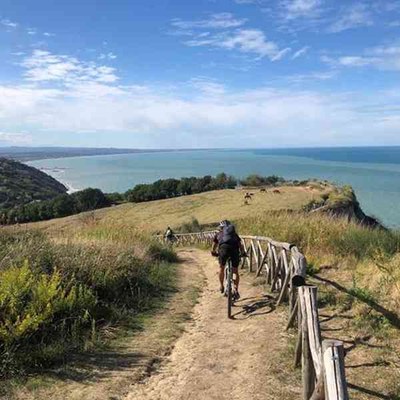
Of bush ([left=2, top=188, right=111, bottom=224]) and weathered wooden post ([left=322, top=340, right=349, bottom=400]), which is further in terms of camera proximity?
bush ([left=2, top=188, right=111, bottom=224])

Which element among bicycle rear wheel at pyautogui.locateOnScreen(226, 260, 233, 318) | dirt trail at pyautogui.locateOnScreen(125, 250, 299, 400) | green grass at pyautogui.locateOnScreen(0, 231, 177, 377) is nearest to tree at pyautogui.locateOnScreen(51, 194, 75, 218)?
green grass at pyautogui.locateOnScreen(0, 231, 177, 377)

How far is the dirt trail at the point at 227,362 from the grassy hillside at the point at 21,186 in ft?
283

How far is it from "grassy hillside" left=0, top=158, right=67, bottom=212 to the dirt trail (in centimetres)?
8617

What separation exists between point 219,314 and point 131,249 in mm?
3673

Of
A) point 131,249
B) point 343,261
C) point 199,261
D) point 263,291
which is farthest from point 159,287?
point 199,261

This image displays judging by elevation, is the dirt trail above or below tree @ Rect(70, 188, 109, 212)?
above

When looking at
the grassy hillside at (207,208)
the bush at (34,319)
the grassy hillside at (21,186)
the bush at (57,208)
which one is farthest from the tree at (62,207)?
the bush at (34,319)

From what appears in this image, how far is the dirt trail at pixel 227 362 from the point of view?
5.89 m

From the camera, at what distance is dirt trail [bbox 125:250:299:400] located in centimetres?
589

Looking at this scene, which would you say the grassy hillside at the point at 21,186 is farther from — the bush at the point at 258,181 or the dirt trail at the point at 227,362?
the dirt trail at the point at 227,362

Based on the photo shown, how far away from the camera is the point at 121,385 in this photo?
20.2 feet

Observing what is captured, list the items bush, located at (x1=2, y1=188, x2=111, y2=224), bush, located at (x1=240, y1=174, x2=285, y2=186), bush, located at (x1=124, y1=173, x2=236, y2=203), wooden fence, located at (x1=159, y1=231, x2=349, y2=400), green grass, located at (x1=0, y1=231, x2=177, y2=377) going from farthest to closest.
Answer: bush, located at (x1=240, y1=174, x2=285, y2=186) → bush, located at (x1=124, y1=173, x2=236, y2=203) → bush, located at (x1=2, y1=188, x2=111, y2=224) → green grass, located at (x1=0, y1=231, x2=177, y2=377) → wooden fence, located at (x1=159, y1=231, x2=349, y2=400)

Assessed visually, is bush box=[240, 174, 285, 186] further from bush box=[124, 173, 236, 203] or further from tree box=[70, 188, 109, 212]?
tree box=[70, 188, 109, 212]

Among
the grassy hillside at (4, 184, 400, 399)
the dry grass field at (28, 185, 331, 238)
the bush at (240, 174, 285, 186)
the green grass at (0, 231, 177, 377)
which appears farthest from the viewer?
the bush at (240, 174, 285, 186)
